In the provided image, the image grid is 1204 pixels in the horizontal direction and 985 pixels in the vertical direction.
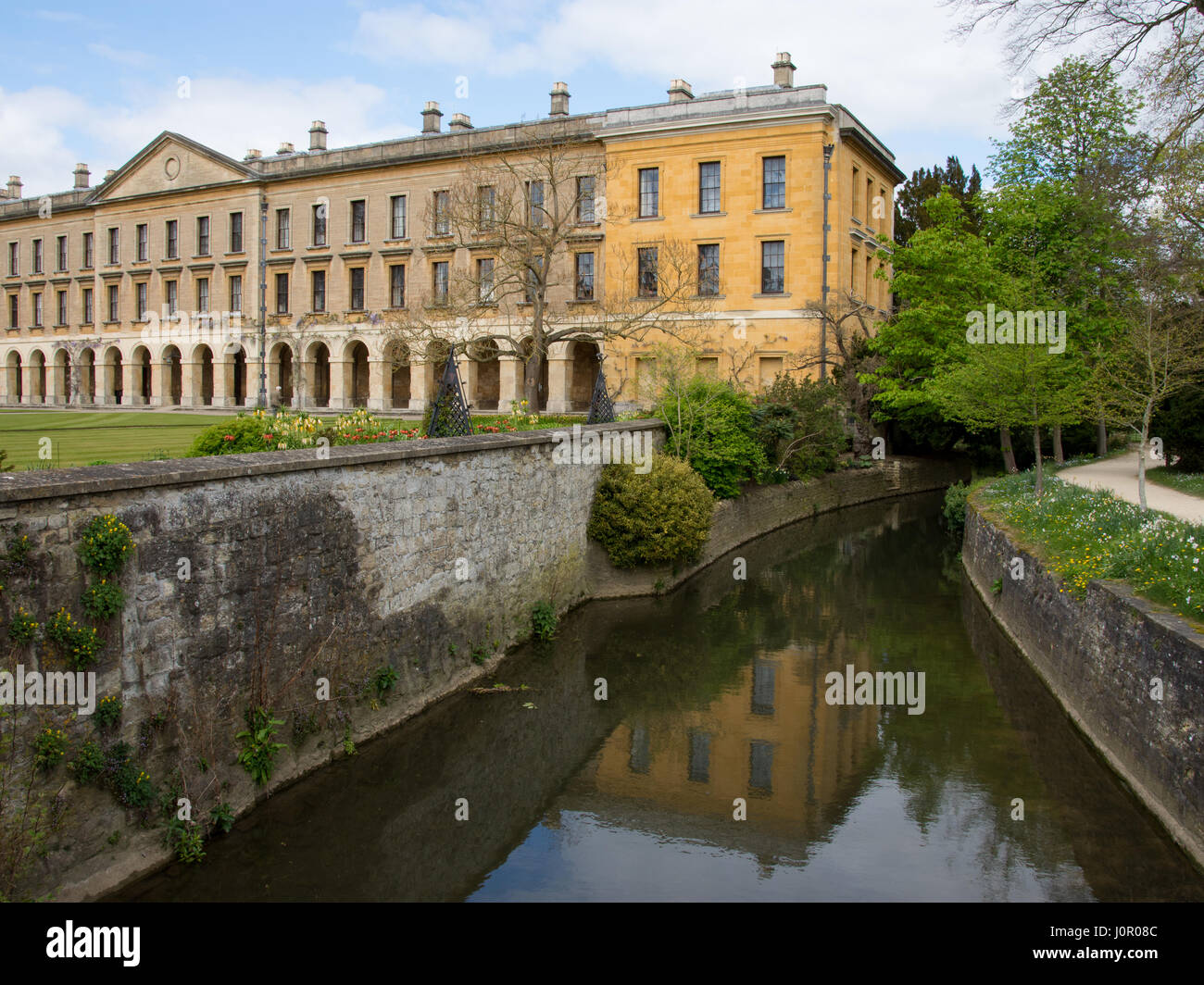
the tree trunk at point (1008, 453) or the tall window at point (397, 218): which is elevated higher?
the tall window at point (397, 218)

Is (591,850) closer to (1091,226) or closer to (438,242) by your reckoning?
(1091,226)

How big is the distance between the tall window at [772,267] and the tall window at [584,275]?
6.58 metres

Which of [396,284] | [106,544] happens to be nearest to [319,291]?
[396,284]

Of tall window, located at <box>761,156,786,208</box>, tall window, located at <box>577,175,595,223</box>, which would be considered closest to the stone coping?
tall window, located at <box>761,156,786,208</box>

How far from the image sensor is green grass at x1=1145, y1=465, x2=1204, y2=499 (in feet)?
60.8

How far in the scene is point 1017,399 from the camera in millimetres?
18234

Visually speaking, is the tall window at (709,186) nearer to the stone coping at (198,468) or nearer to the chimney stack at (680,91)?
the chimney stack at (680,91)

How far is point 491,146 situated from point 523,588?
2638 centimetres

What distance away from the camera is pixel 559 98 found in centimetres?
3909

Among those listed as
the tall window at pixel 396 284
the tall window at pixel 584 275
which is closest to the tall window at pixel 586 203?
the tall window at pixel 584 275

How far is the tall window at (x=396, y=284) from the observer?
1567 inches

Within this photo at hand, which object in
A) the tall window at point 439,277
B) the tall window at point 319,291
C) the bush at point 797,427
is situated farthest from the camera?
the tall window at point 319,291

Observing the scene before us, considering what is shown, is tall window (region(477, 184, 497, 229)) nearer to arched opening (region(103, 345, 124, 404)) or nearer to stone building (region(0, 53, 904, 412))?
stone building (region(0, 53, 904, 412))
